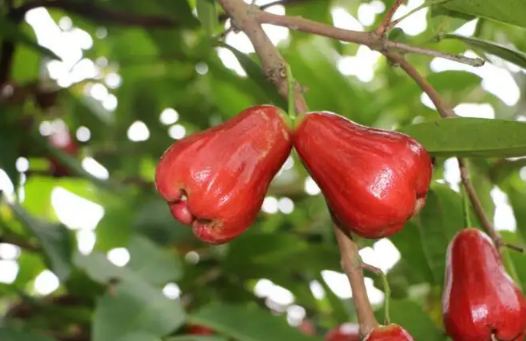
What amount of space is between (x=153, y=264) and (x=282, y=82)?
0.53 meters

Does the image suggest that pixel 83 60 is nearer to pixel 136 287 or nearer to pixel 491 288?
pixel 136 287

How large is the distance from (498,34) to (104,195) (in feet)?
2.73

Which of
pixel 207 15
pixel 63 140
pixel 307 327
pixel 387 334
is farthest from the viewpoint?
pixel 63 140

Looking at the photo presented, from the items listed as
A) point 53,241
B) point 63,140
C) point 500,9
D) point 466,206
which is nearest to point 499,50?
point 500,9

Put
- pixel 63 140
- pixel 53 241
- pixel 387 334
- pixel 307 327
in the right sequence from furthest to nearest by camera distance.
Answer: pixel 63 140
pixel 307 327
pixel 53 241
pixel 387 334

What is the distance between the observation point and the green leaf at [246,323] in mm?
984

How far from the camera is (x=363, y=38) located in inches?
25.5

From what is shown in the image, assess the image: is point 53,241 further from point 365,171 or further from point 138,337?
point 365,171

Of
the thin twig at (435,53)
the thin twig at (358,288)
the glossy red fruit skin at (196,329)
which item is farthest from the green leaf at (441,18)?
the glossy red fruit skin at (196,329)

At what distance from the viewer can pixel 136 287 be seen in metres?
1.03

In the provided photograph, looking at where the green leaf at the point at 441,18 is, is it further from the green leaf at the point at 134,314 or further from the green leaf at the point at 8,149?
the green leaf at the point at 8,149

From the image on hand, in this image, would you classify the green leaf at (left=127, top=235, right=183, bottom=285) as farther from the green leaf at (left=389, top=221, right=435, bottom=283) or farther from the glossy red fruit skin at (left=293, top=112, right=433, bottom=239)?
the glossy red fruit skin at (left=293, top=112, right=433, bottom=239)

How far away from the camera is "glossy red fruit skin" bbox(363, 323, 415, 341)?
61 cm

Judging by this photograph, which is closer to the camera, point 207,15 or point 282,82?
point 282,82
